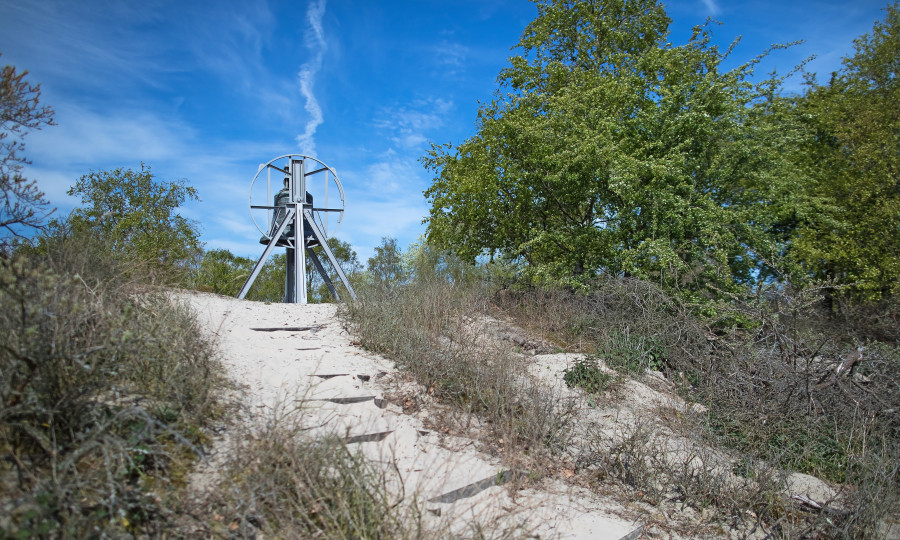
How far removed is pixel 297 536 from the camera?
2984 mm

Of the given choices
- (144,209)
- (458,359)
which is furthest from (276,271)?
(458,359)

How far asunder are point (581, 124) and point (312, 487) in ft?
33.0

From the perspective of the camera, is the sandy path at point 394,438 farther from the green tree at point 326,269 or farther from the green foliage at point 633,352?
the green tree at point 326,269

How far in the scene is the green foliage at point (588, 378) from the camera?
6918 millimetres

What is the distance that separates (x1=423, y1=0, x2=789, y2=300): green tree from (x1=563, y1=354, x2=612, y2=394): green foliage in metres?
3.25

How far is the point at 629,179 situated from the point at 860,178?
8.33 m

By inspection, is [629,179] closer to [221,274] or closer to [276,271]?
[221,274]

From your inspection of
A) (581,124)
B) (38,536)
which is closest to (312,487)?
(38,536)

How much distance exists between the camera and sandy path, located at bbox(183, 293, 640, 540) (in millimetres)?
3955

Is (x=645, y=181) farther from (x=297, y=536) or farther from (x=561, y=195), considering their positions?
(x=297, y=536)

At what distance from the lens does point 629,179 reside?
34.3ft

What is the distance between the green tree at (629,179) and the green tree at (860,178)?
2536 mm

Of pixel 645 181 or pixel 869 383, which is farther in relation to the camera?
A: pixel 645 181

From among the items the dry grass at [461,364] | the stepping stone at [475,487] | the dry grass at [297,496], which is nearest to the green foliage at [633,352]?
the dry grass at [461,364]
